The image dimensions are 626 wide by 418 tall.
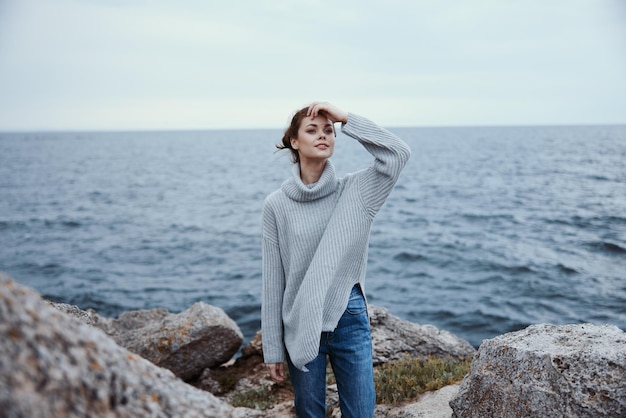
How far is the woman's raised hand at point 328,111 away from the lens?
13.2 ft

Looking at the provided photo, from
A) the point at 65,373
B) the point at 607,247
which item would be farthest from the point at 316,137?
the point at 607,247

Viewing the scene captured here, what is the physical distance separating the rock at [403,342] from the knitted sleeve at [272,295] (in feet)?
13.3

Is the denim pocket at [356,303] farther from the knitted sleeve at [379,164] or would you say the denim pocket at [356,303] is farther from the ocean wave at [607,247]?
the ocean wave at [607,247]

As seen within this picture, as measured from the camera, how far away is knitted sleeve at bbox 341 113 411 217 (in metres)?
4.00

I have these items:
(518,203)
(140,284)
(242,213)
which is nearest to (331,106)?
(140,284)

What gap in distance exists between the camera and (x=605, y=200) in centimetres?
3331

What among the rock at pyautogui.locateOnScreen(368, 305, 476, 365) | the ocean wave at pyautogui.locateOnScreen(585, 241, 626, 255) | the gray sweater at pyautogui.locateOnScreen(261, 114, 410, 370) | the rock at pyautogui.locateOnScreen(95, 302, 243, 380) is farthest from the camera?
the ocean wave at pyautogui.locateOnScreen(585, 241, 626, 255)

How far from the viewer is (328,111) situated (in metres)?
4.04

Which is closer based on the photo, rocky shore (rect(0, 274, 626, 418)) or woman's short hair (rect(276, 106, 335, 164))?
rocky shore (rect(0, 274, 626, 418))

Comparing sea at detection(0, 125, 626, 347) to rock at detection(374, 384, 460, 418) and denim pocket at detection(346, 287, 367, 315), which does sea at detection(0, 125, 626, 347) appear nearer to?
rock at detection(374, 384, 460, 418)

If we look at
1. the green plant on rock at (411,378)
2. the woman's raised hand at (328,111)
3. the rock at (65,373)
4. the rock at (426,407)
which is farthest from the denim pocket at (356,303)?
the green plant on rock at (411,378)

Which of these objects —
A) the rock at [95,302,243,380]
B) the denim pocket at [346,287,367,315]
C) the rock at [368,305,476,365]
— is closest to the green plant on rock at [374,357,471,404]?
the rock at [368,305,476,365]

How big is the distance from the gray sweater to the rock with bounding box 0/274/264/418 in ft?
6.15

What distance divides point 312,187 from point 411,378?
341cm
